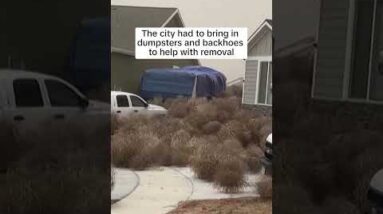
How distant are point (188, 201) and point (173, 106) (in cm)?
145

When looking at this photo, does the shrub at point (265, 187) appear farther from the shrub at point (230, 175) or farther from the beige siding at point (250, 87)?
the beige siding at point (250, 87)

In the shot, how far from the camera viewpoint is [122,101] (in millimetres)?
7848

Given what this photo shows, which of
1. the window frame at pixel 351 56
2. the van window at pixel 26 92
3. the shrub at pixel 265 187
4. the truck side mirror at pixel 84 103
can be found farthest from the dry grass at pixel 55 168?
the window frame at pixel 351 56

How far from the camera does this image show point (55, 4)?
19.4ft

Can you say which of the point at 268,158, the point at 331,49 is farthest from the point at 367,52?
the point at 268,158

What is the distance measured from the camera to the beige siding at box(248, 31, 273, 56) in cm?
733

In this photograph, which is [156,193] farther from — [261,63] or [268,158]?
[261,63]

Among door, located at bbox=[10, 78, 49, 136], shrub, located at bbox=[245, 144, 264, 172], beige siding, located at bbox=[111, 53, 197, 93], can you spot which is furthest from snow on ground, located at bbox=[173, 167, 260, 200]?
door, located at bbox=[10, 78, 49, 136]

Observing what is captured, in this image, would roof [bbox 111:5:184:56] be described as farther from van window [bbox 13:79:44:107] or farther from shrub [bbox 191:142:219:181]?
van window [bbox 13:79:44:107]

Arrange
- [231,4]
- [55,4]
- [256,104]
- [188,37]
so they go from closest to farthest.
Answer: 1. [55,4]
2. [188,37]
3. [231,4]
4. [256,104]

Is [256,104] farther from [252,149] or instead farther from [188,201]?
[188,201]

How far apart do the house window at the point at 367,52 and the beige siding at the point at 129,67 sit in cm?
197

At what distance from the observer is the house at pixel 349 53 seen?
584 centimetres

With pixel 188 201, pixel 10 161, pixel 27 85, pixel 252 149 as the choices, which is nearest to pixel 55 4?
pixel 27 85
